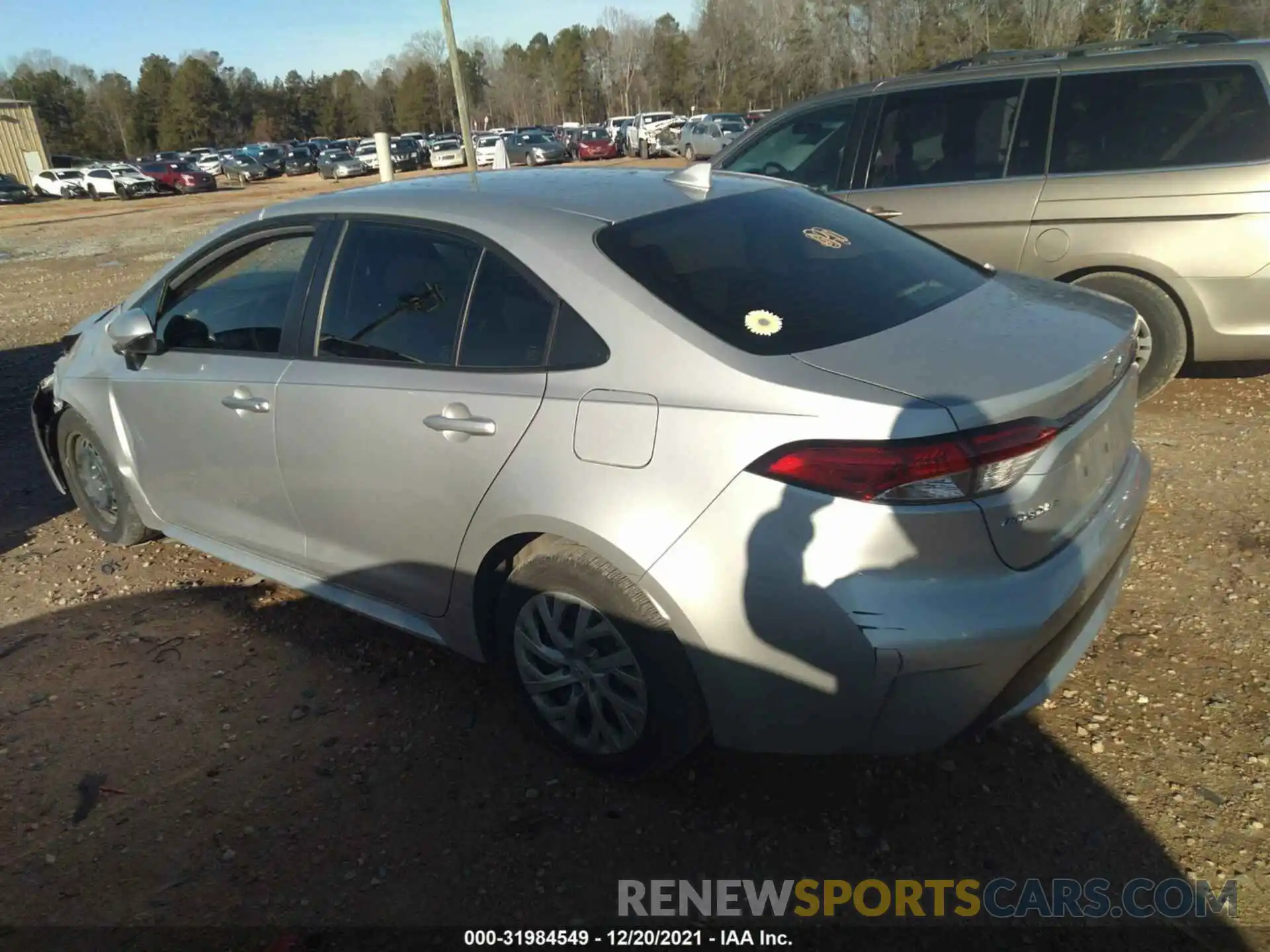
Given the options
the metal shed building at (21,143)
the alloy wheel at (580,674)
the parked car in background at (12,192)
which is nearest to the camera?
the alloy wheel at (580,674)

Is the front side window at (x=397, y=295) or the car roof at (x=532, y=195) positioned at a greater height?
the car roof at (x=532, y=195)

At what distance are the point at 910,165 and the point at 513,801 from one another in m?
4.74

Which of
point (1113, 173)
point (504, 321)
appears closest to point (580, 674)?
point (504, 321)

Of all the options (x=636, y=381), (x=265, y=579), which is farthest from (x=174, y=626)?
(x=636, y=381)

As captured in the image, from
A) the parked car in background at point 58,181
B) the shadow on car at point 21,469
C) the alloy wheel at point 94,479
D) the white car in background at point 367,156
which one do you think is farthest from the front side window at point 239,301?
the parked car in background at point 58,181

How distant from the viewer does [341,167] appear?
44406mm

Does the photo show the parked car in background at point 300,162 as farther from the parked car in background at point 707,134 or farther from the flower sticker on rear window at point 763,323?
the flower sticker on rear window at point 763,323

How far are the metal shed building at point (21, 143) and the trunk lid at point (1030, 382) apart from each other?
5893 centimetres

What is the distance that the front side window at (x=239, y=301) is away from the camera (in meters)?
3.45

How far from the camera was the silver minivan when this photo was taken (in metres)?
4.82

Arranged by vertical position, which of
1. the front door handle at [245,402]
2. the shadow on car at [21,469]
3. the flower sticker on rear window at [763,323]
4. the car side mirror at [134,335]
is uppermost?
the flower sticker on rear window at [763,323]

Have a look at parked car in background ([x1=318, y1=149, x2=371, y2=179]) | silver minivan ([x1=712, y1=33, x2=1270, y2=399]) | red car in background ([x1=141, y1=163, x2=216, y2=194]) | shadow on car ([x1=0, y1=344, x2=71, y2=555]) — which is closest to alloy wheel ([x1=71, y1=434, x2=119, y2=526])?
shadow on car ([x1=0, y1=344, x2=71, y2=555])

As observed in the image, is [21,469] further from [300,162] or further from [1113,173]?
[300,162]

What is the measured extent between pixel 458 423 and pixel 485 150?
4104 cm
